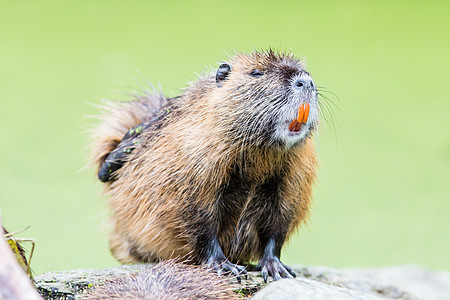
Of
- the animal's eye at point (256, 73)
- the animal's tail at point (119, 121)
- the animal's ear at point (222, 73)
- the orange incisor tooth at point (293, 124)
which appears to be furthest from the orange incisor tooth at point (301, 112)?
the animal's tail at point (119, 121)

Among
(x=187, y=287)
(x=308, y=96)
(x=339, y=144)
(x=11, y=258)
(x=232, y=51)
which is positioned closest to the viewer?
(x=11, y=258)

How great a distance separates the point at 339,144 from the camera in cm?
519

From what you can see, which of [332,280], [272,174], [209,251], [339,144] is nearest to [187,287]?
[209,251]

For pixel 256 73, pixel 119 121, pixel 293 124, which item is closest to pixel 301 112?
pixel 293 124

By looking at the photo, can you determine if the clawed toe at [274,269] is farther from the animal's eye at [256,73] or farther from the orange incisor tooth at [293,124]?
the animal's eye at [256,73]

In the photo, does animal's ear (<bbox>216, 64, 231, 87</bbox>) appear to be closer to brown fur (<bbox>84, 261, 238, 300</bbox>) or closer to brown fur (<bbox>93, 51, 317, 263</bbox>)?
brown fur (<bbox>93, 51, 317, 263</bbox>)

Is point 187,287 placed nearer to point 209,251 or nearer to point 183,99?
point 209,251

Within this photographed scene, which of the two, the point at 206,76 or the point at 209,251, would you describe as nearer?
the point at 209,251

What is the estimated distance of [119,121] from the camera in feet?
9.63

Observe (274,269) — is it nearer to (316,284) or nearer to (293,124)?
(316,284)

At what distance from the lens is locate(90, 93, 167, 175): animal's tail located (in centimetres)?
289

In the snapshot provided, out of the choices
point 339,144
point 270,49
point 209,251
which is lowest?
point 209,251

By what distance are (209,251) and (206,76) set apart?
2.34 ft

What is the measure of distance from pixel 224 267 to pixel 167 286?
460 mm
